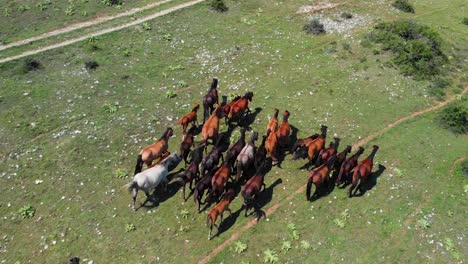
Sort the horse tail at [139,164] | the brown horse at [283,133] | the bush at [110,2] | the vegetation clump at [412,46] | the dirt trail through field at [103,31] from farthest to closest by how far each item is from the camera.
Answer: the bush at [110,2]
the dirt trail through field at [103,31]
the vegetation clump at [412,46]
the brown horse at [283,133]
the horse tail at [139,164]

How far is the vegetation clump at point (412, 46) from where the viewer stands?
31031mm

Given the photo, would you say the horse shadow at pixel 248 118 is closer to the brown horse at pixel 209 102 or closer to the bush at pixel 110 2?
the brown horse at pixel 209 102

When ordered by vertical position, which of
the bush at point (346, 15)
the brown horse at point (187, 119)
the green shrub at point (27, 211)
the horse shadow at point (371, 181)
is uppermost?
the bush at point (346, 15)

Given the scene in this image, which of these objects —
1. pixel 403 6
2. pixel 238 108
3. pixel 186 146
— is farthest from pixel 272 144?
pixel 403 6

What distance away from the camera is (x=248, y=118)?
26703mm

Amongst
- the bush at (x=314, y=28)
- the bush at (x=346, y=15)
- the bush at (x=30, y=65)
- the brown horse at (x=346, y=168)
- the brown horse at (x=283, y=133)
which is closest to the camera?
the brown horse at (x=346, y=168)

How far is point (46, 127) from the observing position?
25812 millimetres

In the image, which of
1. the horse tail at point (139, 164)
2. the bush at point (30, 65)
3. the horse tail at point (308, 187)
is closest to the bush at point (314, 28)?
the horse tail at point (308, 187)

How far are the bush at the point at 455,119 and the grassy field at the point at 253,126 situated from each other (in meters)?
0.57

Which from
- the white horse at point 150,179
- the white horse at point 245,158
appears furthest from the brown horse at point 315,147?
the white horse at point 150,179

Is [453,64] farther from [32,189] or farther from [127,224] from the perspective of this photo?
[32,189]

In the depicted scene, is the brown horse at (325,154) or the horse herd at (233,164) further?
the brown horse at (325,154)

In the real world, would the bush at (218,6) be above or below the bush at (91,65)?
above

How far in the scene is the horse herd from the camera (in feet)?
66.5
